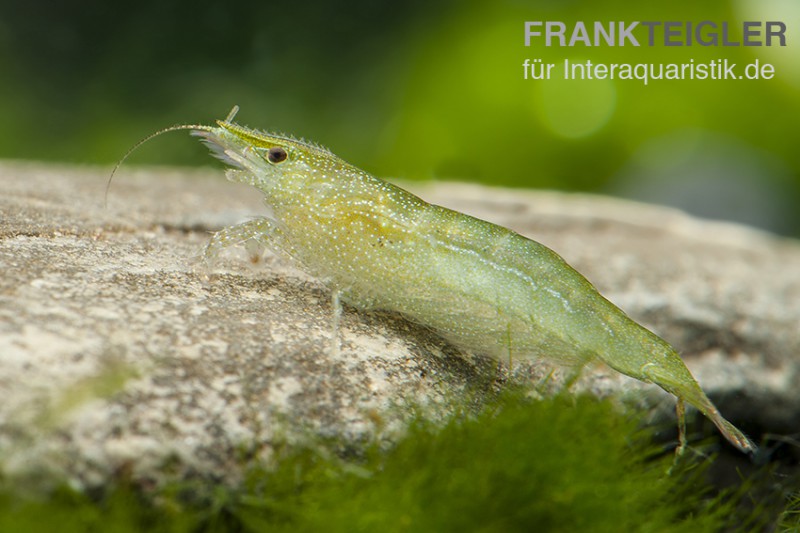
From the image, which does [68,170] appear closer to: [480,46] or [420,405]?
[420,405]

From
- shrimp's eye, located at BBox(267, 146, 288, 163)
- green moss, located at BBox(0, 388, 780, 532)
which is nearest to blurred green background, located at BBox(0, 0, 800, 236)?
shrimp's eye, located at BBox(267, 146, 288, 163)

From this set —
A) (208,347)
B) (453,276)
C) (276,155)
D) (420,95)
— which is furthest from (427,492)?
(420,95)

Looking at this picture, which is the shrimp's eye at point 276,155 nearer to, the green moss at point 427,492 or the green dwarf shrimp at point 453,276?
the green dwarf shrimp at point 453,276

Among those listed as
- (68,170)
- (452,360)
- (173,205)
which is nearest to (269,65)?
(68,170)

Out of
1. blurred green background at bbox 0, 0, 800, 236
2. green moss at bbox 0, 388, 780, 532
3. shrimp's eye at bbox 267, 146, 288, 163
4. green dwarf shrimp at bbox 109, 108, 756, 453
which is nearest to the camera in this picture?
green moss at bbox 0, 388, 780, 532

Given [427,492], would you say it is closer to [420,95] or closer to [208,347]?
[208,347]

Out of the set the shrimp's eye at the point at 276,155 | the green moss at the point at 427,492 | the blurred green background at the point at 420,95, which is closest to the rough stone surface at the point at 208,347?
the green moss at the point at 427,492

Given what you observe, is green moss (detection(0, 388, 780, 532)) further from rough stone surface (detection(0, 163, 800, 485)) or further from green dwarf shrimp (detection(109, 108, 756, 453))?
green dwarf shrimp (detection(109, 108, 756, 453))
